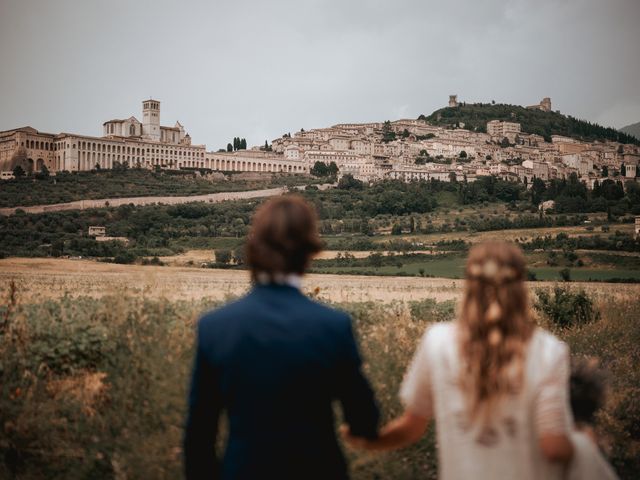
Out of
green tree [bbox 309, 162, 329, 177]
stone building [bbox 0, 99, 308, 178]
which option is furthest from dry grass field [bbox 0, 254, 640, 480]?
green tree [bbox 309, 162, 329, 177]

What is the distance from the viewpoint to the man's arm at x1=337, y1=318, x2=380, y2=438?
245 centimetres

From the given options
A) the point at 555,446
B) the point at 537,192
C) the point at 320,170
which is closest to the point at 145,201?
the point at 320,170

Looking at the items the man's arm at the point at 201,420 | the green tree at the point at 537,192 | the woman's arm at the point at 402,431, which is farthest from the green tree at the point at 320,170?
the man's arm at the point at 201,420

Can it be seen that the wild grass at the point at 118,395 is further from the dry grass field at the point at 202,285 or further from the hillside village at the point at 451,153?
the hillside village at the point at 451,153

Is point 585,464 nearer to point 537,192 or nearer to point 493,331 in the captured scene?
point 493,331

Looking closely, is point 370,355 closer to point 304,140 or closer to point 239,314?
point 239,314

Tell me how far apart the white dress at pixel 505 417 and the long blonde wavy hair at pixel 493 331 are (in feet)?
0.16

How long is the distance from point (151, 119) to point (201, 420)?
444 feet

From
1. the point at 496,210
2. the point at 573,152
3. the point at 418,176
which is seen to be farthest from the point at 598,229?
the point at 573,152

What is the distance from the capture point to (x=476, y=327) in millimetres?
2451

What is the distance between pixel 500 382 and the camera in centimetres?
239

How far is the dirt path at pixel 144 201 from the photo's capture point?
63806 mm

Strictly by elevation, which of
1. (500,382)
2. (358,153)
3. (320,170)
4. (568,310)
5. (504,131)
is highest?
(504,131)

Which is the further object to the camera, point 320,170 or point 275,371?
point 320,170
